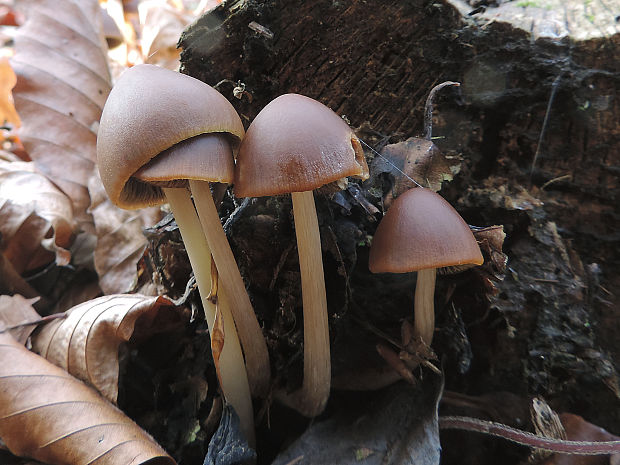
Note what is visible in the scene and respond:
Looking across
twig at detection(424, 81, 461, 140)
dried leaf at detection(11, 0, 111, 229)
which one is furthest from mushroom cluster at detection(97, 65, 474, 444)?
dried leaf at detection(11, 0, 111, 229)

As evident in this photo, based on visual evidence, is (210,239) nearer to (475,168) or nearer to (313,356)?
(313,356)

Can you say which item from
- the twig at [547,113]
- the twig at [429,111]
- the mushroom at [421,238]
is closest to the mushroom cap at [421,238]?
the mushroom at [421,238]

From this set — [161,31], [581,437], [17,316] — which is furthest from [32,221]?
[581,437]

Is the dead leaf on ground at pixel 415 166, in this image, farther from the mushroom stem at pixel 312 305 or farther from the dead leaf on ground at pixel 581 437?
the dead leaf on ground at pixel 581 437

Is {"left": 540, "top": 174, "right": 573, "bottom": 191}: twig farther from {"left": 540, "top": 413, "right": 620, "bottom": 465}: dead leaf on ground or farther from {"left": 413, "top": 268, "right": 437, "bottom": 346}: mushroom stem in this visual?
{"left": 540, "top": 413, "right": 620, "bottom": 465}: dead leaf on ground

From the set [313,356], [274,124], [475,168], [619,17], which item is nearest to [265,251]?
[313,356]
